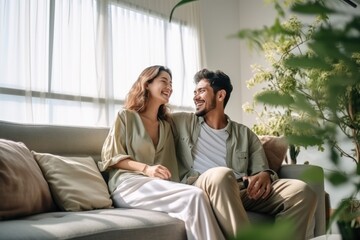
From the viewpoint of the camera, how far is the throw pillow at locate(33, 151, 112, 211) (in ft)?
5.54

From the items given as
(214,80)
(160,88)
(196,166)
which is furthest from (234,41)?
(196,166)

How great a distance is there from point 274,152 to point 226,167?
1.68ft

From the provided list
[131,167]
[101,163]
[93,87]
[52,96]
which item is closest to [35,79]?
[52,96]

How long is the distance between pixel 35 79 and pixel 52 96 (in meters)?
0.17

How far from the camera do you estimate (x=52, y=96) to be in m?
2.76

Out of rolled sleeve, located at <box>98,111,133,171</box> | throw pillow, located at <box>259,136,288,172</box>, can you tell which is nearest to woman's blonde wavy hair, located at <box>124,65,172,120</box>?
rolled sleeve, located at <box>98,111,133,171</box>

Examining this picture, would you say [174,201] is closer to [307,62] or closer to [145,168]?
[145,168]

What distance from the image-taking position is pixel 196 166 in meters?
2.13

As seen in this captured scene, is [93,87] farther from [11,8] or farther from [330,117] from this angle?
[330,117]

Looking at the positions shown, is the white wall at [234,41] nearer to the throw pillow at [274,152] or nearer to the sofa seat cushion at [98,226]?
the throw pillow at [274,152]

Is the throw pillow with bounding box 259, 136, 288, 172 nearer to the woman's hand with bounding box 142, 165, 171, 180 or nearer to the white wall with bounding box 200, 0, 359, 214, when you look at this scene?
the woman's hand with bounding box 142, 165, 171, 180

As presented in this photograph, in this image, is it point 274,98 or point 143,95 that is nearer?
point 274,98

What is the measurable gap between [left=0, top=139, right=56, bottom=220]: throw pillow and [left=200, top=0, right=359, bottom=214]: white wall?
276 centimetres

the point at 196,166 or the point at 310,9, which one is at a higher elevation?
the point at 310,9
